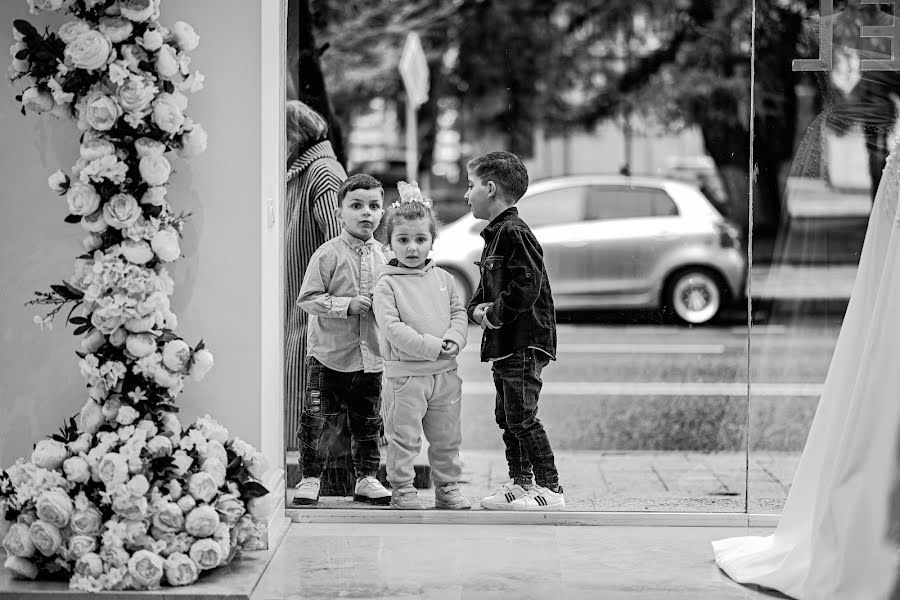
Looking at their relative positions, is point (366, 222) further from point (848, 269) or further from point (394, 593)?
point (848, 269)

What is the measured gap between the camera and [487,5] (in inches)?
623

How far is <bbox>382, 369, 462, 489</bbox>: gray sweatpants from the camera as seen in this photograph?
16.2ft

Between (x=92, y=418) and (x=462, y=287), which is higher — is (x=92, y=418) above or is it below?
below

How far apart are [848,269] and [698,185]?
39.3 inches

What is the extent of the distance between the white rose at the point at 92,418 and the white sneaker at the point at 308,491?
112 cm

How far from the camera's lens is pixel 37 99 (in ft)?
13.4

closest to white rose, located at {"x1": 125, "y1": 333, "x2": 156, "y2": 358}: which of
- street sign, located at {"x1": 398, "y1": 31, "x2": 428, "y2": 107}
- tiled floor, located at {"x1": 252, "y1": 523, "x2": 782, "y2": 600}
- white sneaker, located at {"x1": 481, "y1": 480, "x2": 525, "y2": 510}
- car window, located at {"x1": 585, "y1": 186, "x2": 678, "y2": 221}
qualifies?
tiled floor, located at {"x1": 252, "y1": 523, "x2": 782, "y2": 600}

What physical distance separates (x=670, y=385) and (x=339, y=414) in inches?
127

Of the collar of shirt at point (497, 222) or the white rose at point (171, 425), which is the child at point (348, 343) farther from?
the white rose at point (171, 425)

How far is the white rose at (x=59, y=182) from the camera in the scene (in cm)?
409

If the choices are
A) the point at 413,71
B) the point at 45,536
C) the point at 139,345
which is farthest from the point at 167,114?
the point at 413,71

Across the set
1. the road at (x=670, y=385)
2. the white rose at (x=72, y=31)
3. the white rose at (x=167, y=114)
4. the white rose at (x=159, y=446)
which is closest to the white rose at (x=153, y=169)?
the white rose at (x=167, y=114)

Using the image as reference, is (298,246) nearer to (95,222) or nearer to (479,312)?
(479,312)

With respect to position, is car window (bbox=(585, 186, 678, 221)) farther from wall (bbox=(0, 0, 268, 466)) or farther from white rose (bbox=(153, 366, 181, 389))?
white rose (bbox=(153, 366, 181, 389))
